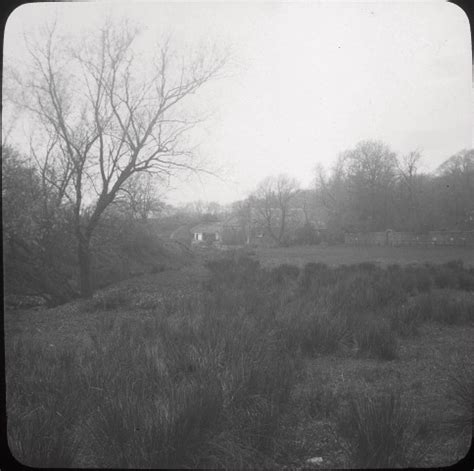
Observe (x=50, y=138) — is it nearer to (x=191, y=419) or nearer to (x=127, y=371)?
(x=127, y=371)

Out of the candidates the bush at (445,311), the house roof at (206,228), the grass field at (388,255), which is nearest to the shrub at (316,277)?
the grass field at (388,255)

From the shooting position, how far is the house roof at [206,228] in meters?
65.6

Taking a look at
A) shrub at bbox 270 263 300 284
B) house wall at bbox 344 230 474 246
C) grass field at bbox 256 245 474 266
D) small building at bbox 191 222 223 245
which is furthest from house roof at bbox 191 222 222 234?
shrub at bbox 270 263 300 284

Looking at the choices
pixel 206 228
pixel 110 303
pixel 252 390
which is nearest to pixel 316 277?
pixel 110 303

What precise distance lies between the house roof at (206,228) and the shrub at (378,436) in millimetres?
62229

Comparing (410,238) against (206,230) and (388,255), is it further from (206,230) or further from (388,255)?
(206,230)

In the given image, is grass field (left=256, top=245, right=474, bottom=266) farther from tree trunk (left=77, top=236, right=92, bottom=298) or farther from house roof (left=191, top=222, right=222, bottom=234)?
house roof (left=191, top=222, right=222, bottom=234)

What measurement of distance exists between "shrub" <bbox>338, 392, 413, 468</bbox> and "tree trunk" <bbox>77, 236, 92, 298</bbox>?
383 inches

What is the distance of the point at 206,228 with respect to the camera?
66.4 meters

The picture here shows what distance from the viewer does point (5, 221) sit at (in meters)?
7.33

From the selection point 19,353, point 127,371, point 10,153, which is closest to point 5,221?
point 10,153

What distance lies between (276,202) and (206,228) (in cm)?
4890

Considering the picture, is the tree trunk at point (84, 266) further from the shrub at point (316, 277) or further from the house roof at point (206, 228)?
the house roof at point (206, 228)

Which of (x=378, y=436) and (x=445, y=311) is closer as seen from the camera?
(x=378, y=436)
